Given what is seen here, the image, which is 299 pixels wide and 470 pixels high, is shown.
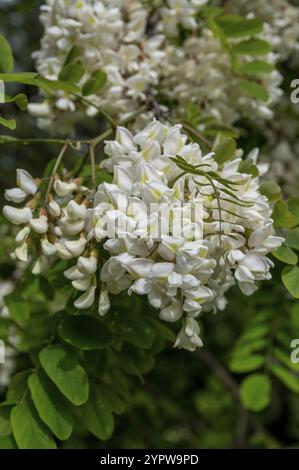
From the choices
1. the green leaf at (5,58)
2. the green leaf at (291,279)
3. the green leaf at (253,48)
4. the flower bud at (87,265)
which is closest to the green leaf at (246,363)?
the green leaf at (291,279)

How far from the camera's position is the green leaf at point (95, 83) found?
57.4 inches

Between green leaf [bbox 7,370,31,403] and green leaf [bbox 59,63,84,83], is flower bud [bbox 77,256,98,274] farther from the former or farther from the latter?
green leaf [bbox 59,63,84,83]

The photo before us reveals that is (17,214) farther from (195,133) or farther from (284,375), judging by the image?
(284,375)

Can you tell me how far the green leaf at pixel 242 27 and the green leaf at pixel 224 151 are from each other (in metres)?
0.59

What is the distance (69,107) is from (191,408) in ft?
9.13

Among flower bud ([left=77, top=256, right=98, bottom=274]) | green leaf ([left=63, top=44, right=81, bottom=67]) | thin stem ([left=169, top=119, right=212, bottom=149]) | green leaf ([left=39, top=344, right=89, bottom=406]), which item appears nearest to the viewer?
flower bud ([left=77, top=256, right=98, bottom=274])

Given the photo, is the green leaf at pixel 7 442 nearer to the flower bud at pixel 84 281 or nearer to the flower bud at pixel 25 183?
the flower bud at pixel 84 281

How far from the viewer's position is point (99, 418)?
1.39 m

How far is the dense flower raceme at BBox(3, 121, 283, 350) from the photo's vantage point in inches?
39.8

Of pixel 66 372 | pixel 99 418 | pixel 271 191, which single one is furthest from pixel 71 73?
pixel 99 418

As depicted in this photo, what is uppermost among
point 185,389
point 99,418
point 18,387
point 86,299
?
point 86,299

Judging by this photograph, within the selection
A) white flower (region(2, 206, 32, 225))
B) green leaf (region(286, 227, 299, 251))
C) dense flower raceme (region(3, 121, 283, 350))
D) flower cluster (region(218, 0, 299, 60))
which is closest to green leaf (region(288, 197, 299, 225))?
green leaf (region(286, 227, 299, 251))

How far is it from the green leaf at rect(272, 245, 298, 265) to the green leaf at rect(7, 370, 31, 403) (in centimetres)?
56

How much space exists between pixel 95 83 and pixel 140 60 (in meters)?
0.26
